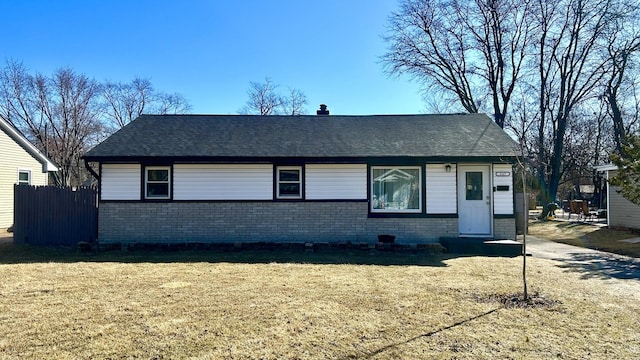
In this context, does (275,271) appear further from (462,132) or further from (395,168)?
(462,132)

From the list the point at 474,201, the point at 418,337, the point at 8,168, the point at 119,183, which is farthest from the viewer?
the point at 8,168

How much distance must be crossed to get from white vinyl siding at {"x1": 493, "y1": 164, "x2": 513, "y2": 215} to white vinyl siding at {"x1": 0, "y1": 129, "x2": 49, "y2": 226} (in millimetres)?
20315

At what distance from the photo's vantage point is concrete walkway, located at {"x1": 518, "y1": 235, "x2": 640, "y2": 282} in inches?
319

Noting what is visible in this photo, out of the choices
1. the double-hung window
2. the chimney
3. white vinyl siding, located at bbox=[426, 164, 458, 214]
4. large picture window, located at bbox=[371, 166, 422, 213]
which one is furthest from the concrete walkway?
the double-hung window

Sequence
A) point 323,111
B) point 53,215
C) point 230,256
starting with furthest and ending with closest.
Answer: point 323,111 → point 53,215 → point 230,256

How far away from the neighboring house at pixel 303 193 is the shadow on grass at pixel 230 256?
71 centimetres

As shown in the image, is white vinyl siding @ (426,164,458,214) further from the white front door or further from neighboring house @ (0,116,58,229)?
neighboring house @ (0,116,58,229)

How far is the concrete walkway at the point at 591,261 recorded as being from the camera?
8.11 metres

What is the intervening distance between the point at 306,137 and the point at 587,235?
40.9ft

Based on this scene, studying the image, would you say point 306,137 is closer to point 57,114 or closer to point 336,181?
point 336,181

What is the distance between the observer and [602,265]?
30.3ft

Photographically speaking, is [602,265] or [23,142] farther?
[23,142]

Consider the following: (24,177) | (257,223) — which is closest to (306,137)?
(257,223)

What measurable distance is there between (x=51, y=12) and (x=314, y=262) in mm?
13262
